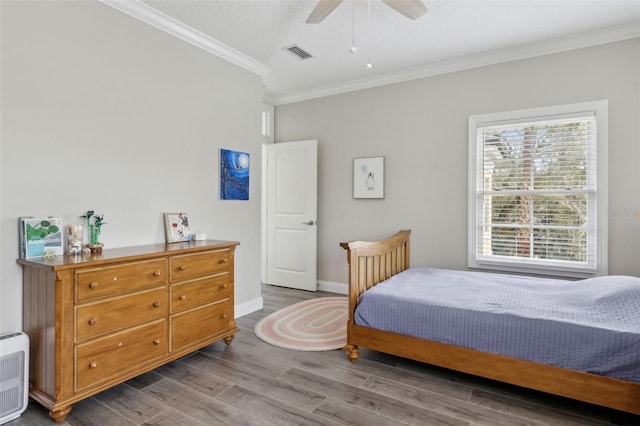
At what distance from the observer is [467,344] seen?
7.58ft

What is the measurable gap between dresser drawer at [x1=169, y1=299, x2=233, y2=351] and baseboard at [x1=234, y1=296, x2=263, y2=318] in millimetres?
706

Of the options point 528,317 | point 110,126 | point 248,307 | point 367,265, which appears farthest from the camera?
point 248,307

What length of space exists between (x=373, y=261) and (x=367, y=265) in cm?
17

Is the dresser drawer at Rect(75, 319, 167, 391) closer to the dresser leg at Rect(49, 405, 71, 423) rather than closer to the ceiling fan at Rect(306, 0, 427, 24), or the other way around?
the dresser leg at Rect(49, 405, 71, 423)

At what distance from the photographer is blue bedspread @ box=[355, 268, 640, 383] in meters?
1.95

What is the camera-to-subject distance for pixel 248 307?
3.87m

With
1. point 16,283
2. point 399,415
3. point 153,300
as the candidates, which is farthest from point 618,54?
point 16,283

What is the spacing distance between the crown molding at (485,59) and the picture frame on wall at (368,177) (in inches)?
36.2

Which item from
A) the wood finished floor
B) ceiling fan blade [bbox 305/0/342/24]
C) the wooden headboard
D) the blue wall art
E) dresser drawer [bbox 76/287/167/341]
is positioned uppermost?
ceiling fan blade [bbox 305/0/342/24]

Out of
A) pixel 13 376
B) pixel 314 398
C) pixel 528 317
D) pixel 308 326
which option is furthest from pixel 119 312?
pixel 528 317

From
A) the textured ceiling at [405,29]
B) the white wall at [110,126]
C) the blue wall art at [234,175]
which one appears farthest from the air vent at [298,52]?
the blue wall art at [234,175]

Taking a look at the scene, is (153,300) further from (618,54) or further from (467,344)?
(618,54)

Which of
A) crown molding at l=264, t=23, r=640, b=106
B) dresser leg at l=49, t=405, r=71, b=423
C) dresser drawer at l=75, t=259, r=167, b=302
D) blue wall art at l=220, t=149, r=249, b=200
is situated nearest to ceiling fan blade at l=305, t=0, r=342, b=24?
blue wall art at l=220, t=149, r=249, b=200

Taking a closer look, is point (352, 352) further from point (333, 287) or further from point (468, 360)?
point (333, 287)
